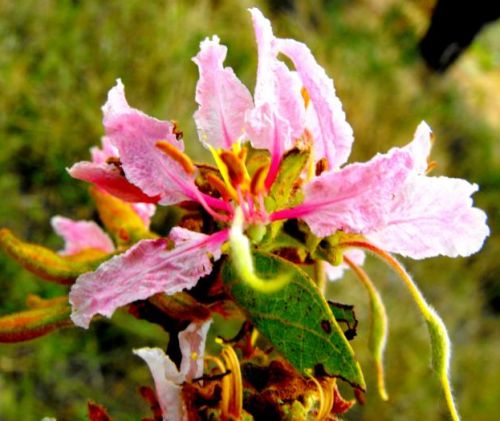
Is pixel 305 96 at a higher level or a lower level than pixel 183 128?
lower

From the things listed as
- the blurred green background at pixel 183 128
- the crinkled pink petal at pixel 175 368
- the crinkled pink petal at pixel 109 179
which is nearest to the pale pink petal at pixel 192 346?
the crinkled pink petal at pixel 175 368

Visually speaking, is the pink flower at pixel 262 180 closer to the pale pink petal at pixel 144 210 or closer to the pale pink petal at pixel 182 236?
the pale pink petal at pixel 182 236

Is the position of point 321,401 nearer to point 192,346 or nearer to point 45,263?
point 192,346

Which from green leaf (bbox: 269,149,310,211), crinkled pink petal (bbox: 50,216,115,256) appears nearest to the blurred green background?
crinkled pink petal (bbox: 50,216,115,256)

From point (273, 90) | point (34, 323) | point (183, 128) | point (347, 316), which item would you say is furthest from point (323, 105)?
point (183, 128)

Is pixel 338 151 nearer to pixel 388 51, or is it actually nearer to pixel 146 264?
pixel 146 264
